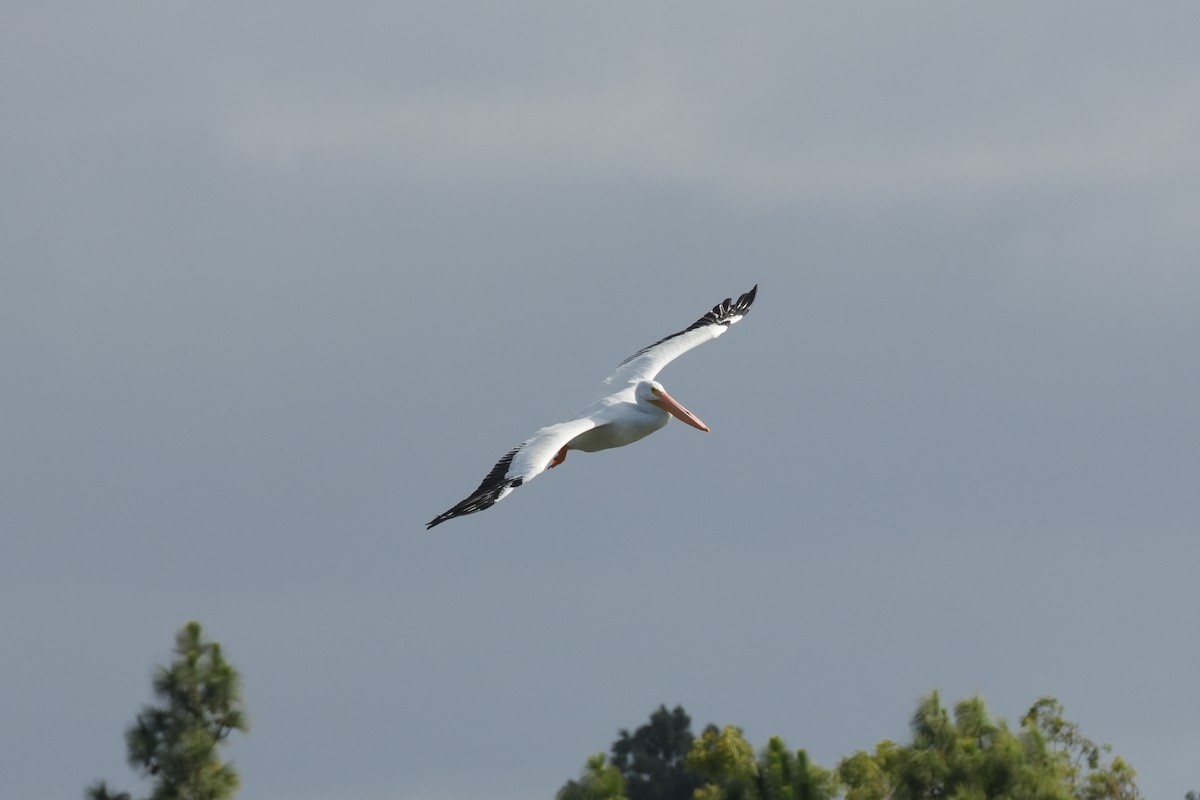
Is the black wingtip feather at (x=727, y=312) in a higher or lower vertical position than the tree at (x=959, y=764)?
higher

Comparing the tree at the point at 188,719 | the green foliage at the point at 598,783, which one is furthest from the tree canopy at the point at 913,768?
the tree at the point at 188,719

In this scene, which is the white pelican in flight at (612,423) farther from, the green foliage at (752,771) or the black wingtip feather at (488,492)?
the green foliage at (752,771)

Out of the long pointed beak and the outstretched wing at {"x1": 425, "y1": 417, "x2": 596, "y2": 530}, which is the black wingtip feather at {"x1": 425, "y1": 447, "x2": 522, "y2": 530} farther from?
the long pointed beak

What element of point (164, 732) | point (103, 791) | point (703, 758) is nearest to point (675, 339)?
point (703, 758)

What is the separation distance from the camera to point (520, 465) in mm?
29234

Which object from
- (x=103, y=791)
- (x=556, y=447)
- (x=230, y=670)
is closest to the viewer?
(x=556, y=447)

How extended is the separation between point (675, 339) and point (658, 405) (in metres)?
4.41

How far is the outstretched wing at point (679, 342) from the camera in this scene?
3550 cm

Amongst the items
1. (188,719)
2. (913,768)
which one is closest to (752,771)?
(913,768)

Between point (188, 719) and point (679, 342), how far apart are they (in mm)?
9753

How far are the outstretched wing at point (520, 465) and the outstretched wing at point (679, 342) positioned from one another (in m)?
4.02

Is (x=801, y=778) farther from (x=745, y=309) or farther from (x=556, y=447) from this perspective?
(x=745, y=309)

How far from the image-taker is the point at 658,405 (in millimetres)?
33656

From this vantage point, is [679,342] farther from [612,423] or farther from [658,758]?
[658,758]
